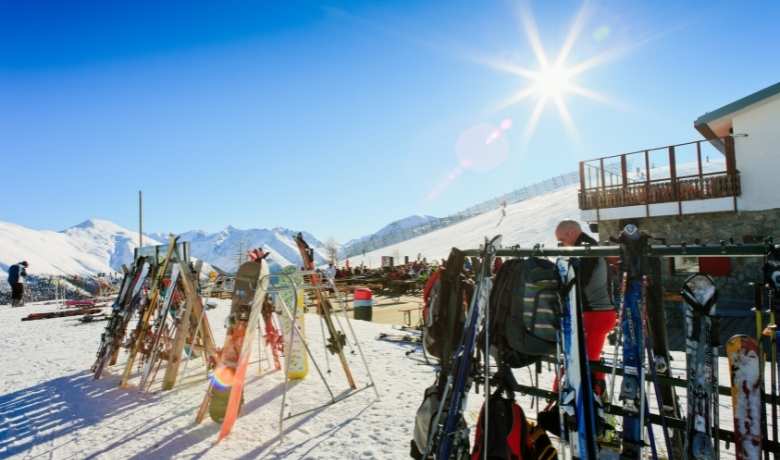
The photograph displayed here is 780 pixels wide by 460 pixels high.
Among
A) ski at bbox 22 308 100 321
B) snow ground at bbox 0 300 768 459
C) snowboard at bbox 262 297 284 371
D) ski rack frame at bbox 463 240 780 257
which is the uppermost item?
ski rack frame at bbox 463 240 780 257

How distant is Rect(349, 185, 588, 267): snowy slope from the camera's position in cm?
6144

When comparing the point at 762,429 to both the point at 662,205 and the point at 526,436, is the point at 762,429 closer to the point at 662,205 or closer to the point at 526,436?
the point at 526,436

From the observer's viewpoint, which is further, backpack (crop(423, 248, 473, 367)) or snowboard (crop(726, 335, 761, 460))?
backpack (crop(423, 248, 473, 367))

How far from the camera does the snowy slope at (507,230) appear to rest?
61444mm

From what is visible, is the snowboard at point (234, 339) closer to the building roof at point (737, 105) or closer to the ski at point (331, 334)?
the ski at point (331, 334)

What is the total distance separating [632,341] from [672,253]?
0.56m

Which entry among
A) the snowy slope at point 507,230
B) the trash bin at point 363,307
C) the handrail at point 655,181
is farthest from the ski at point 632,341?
the snowy slope at point 507,230

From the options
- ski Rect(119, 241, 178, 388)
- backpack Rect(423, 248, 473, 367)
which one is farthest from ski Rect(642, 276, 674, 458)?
ski Rect(119, 241, 178, 388)

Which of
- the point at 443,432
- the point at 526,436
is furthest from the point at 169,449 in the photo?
the point at 526,436

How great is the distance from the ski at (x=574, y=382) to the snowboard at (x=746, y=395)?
0.67 metres

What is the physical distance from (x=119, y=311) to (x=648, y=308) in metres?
8.21

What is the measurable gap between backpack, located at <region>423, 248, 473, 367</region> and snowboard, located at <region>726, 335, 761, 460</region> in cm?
153

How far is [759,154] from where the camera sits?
1290cm

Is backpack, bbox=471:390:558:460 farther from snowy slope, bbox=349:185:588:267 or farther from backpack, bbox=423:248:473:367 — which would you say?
snowy slope, bbox=349:185:588:267
